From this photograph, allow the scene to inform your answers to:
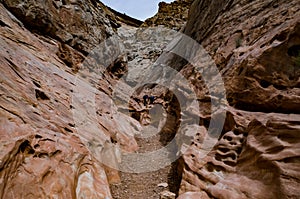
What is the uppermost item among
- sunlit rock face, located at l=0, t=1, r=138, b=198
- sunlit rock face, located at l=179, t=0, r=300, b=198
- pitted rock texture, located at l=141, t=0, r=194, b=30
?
pitted rock texture, located at l=141, t=0, r=194, b=30

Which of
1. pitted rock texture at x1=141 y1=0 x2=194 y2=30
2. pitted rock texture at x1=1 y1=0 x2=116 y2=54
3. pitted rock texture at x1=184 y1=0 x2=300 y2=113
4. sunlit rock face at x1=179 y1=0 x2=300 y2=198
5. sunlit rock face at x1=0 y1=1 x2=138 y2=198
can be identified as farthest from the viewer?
pitted rock texture at x1=141 y1=0 x2=194 y2=30

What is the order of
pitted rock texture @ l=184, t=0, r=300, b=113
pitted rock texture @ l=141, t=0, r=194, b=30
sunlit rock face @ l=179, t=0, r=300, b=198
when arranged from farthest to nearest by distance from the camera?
pitted rock texture @ l=141, t=0, r=194, b=30 < pitted rock texture @ l=184, t=0, r=300, b=113 < sunlit rock face @ l=179, t=0, r=300, b=198

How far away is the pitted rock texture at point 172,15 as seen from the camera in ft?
101

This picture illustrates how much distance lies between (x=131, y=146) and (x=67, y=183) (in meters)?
5.64

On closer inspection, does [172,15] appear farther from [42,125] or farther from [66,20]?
[42,125]

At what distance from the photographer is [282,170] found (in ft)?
11.6

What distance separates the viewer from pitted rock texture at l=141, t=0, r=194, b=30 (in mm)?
30797

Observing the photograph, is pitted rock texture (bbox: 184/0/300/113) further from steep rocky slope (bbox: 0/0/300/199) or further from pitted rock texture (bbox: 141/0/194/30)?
pitted rock texture (bbox: 141/0/194/30)

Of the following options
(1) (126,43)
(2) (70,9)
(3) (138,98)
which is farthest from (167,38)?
(2) (70,9)

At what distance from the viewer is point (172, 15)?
1240 inches

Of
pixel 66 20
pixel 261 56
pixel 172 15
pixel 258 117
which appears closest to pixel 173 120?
pixel 261 56

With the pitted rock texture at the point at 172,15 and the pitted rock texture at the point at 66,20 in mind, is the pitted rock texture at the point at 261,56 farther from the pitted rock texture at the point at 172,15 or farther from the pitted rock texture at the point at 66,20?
the pitted rock texture at the point at 172,15

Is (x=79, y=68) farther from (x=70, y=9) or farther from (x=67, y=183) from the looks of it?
(x=67, y=183)

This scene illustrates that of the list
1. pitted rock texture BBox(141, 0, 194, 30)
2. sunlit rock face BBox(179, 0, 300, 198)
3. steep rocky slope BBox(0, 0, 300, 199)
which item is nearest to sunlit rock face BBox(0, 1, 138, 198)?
steep rocky slope BBox(0, 0, 300, 199)
